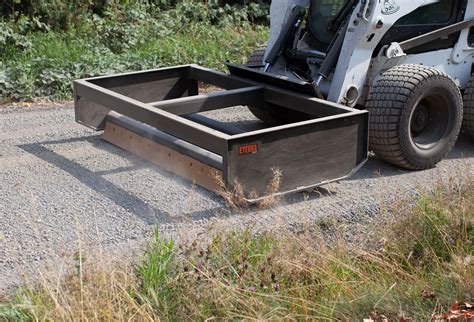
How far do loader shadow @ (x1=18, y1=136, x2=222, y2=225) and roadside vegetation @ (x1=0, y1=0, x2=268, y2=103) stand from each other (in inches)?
77.4

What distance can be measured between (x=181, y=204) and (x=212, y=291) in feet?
6.02

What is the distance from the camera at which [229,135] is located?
21.2 feet

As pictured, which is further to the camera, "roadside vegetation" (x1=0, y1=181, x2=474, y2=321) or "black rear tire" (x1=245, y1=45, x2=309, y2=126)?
"black rear tire" (x1=245, y1=45, x2=309, y2=126)

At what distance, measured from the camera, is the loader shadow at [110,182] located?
5879mm

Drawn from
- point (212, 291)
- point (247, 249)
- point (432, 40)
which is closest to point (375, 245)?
point (247, 249)

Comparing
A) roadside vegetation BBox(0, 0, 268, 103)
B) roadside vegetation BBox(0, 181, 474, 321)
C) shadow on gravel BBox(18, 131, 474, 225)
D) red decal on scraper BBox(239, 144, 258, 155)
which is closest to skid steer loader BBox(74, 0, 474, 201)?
red decal on scraper BBox(239, 144, 258, 155)

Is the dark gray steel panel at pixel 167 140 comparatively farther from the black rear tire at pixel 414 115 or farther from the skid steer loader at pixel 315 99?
the black rear tire at pixel 414 115

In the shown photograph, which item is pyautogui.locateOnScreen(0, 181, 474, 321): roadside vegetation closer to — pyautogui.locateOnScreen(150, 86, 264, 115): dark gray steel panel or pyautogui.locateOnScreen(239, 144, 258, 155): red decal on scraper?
pyautogui.locateOnScreen(239, 144, 258, 155): red decal on scraper

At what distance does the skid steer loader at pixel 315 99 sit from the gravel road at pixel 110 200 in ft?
0.53

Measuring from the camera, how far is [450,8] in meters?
7.71

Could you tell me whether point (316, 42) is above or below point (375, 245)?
above

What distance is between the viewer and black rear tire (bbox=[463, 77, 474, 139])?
768cm

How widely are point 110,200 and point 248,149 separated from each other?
42.6 inches

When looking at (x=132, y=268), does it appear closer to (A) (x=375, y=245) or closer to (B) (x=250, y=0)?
(A) (x=375, y=245)
